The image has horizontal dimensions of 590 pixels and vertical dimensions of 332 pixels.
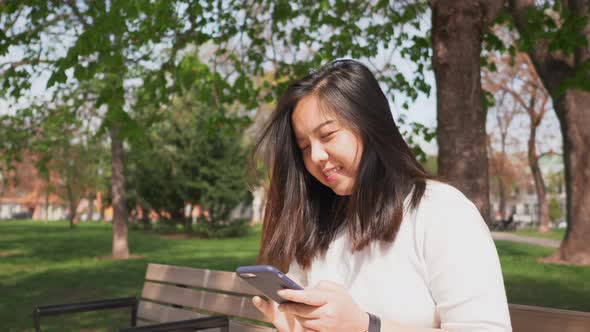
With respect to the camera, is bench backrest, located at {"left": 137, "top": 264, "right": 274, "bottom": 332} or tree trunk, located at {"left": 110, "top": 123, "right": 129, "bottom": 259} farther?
tree trunk, located at {"left": 110, "top": 123, "right": 129, "bottom": 259}

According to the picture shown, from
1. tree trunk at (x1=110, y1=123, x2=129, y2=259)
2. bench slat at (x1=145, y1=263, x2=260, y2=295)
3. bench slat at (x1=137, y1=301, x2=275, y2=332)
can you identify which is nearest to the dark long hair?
bench slat at (x1=145, y1=263, x2=260, y2=295)

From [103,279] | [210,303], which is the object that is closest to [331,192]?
[210,303]

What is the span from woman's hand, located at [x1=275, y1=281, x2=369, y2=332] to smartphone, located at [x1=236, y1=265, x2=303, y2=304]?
0.09 ft

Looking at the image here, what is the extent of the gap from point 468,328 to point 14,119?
52.8ft

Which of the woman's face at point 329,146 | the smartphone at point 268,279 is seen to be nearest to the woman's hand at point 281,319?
the smartphone at point 268,279

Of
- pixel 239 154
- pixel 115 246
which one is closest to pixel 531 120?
pixel 239 154

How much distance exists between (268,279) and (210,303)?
285 centimetres

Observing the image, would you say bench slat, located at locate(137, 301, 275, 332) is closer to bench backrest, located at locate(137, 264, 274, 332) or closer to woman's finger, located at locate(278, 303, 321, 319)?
bench backrest, located at locate(137, 264, 274, 332)

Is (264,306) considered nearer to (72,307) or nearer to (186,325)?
(186,325)

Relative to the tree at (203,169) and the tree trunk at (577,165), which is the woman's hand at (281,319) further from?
the tree at (203,169)

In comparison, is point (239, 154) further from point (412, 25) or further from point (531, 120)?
point (412, 25)

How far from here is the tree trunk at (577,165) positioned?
14539 millimetres

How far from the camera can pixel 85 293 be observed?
37.9ft

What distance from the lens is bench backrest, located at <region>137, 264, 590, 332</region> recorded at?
282cm
